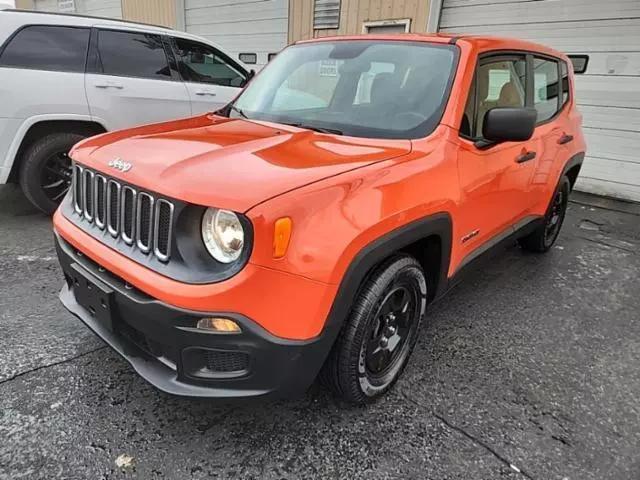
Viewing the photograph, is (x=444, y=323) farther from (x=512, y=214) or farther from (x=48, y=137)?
(x=48, y=137)

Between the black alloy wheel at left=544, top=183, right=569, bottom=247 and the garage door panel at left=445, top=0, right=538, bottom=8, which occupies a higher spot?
the garage door panel at left=445, top=0, right=538, bottom=8

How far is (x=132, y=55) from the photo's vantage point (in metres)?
4.89

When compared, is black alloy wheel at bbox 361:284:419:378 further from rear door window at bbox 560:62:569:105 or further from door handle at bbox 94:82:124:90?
door handle at bbox 94:82:124:90

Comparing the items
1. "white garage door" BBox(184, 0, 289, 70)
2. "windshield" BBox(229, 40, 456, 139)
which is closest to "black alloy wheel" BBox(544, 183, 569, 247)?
"windshield" BBox(229, 40, 456, 139)

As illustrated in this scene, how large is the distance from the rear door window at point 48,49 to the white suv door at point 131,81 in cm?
11

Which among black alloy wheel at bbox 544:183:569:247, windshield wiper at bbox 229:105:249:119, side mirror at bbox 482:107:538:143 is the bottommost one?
black alloy wheel at bbox 544:183:569:247

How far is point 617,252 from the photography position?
476 centimetres

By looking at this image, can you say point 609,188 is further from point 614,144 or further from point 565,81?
point 565,81

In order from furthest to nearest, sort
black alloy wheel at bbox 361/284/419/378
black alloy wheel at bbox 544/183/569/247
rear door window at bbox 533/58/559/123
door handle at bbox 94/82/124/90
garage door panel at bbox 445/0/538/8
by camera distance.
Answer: garage door panel at bbox 445/0/538/8, door handle at bbox 94/82/124/90, black alloy wheel at bbox 544/183/569/247, rear door window at bbox 533/58/559/123, black alloy wheel at bbox 361/284/419/378

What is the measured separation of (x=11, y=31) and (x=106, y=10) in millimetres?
11679

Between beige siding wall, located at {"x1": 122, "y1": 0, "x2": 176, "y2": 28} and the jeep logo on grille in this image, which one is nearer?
the jeep logo on grille

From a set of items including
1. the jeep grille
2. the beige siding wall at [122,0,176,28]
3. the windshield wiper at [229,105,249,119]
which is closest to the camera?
the jeep grille

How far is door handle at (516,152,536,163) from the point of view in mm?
3066

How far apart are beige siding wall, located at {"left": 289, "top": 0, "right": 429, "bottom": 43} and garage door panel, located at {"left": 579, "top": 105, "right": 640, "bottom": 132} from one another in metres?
2.80
